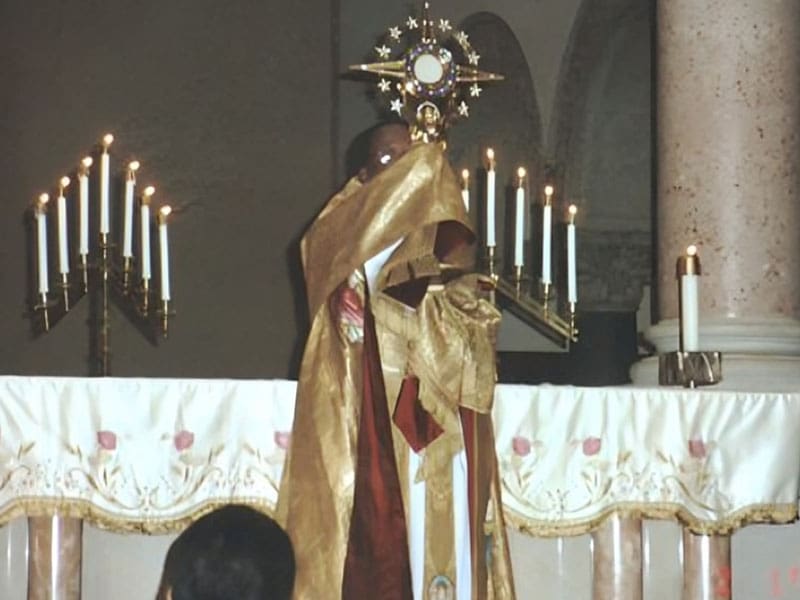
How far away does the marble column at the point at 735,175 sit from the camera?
15.2 ft

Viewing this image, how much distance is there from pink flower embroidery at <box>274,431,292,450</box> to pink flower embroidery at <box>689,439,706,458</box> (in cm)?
98

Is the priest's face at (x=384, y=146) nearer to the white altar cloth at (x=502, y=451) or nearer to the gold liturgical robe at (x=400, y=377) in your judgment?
the gold liturgical robe at (x=400, y=377)

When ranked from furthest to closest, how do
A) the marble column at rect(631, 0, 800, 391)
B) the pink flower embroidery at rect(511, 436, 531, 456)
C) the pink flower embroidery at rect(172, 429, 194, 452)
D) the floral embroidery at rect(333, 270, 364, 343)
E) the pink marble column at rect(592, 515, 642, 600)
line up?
the marble column at rect(631, 0, 800, 391) < the pink marble column at rect(592, 515, 642, 600) < the pink flower embroidery at rect(511, 436, 531, 456) < the pink flower embroidery at rect(172, 429, 194, 452) < the floral embroidery at rect(333, 270, 364, 343)

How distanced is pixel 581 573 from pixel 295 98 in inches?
184

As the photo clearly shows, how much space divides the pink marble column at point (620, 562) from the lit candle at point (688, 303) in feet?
1.59

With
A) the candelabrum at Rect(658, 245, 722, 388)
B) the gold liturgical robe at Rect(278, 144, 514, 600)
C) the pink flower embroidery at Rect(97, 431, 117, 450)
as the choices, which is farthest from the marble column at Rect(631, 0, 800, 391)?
the pink flower embroidery at Rect(97, 431, 117, 450)

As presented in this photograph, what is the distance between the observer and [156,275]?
7434mm

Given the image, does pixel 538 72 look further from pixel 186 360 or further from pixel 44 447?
pixel 44 447

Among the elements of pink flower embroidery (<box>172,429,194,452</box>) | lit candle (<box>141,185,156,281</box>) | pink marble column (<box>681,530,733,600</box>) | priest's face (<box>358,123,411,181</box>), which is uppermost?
priest's face (<box>358,123,411,181</box>)

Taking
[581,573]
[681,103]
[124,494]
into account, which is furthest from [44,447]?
[681,103]

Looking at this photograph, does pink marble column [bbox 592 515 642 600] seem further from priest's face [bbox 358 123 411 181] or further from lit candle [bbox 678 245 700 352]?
priest's face [bbox 358 123 411 181]

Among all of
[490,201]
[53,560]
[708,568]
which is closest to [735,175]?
[490,201]

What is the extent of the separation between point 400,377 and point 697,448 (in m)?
0.80

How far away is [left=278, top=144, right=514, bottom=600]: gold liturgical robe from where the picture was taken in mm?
3338
